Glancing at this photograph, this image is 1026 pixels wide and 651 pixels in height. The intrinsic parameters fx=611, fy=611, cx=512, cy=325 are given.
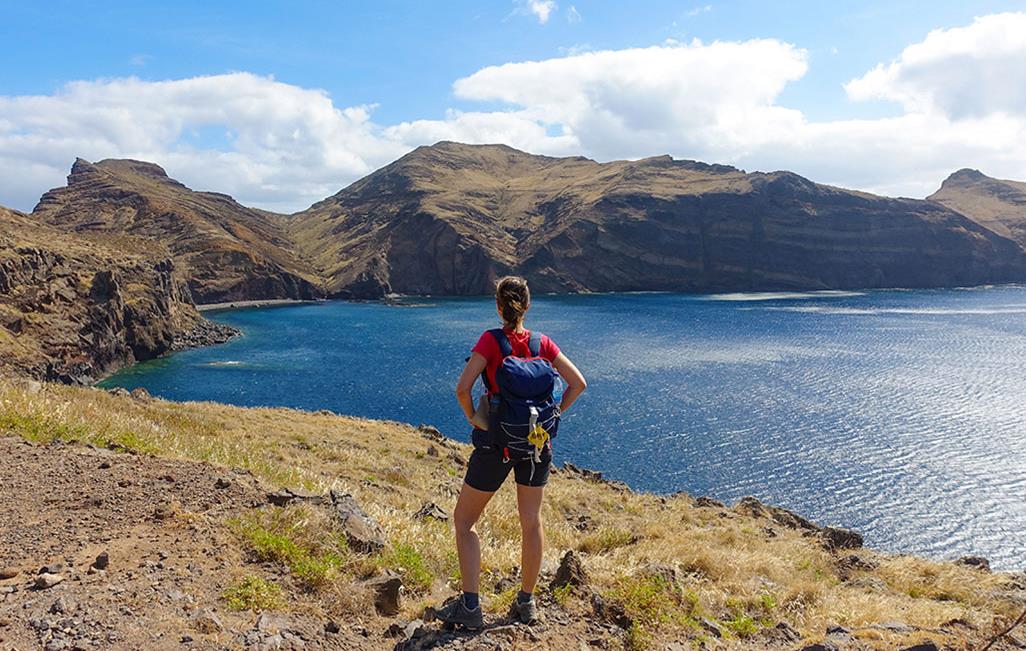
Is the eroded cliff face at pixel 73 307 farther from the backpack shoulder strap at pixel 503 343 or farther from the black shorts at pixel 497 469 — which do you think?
the backpack shoulder strap at pixel 503 343

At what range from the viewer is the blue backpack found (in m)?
5.32

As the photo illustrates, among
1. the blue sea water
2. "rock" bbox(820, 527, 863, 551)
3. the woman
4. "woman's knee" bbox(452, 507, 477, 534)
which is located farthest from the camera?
the blue sea water

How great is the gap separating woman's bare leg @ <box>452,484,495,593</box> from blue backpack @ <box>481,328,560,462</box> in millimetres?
500

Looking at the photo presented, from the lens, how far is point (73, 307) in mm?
73562

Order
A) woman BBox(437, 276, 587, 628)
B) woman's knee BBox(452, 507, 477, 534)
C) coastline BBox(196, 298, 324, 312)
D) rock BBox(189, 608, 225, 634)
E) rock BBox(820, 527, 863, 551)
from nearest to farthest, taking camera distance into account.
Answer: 1. rock BBox(189, 608, 225, 634)
2. woman BBox(437, 276, 587, 628)
3. woman's knee BBox(452, 507, 477, 534)
4. rock BBox(820, 527, 863, 551)
5. coastline BBox(196, 298, 324, 312)

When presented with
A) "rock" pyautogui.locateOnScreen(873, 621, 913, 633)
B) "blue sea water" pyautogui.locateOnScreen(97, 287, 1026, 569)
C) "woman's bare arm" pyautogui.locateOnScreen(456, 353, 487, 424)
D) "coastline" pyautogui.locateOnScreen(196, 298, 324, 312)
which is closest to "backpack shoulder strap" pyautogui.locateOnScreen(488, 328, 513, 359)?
"woman's bare arm" pyautogui.locateOnScreen(456, 353, 487, 424)

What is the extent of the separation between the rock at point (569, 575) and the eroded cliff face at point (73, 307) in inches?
2419

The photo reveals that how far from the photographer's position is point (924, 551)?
29.8 meters

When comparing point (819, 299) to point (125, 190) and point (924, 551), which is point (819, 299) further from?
point (125, 190)

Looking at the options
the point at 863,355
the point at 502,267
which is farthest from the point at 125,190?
the point at 863,355

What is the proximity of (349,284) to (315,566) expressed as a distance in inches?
7416

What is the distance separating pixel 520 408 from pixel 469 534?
1421 millimetres

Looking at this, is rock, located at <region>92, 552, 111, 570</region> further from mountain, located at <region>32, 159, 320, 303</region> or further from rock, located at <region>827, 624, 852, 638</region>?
mountain, located at <region>32, 159, 320, 303</region>

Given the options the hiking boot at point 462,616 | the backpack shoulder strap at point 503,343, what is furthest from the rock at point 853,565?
the backpack shoulder strap at point 503,343
